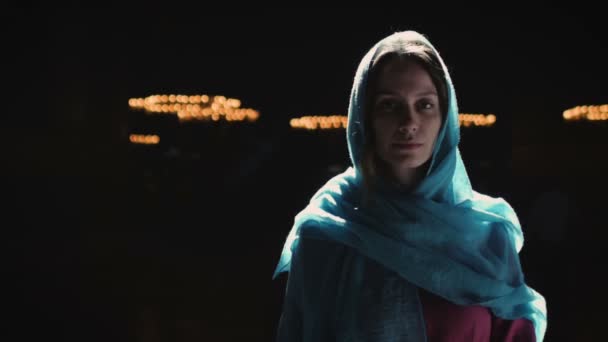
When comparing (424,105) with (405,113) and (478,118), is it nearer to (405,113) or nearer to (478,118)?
(405,113)

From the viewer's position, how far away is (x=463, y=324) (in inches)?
44.2

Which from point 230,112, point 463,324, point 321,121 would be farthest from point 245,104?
point 463,324

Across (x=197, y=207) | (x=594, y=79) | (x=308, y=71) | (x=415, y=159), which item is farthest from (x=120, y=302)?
(x=197, y=207)

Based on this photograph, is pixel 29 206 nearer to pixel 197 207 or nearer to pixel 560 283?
pixel 197 207

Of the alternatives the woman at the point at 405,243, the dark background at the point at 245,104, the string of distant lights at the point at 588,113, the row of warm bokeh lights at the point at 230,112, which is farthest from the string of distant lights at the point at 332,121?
the woman at the point at 405,243

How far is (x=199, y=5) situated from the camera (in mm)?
5809

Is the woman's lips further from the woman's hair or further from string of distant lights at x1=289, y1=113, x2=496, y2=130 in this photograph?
string of distant lights at x1=289, y1=113, x2=496, y2=130

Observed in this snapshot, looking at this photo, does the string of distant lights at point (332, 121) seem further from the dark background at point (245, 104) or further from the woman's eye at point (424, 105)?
the woman's eye at point (424, 105)

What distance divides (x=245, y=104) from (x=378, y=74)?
10.2 metres

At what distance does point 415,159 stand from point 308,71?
6.73 m

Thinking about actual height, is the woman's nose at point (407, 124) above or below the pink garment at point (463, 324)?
above

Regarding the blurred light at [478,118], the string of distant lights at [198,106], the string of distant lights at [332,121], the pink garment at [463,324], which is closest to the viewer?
the pink garment at [463,324]

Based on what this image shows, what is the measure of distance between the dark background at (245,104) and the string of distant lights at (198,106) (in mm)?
915

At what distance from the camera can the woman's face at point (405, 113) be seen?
114cm
